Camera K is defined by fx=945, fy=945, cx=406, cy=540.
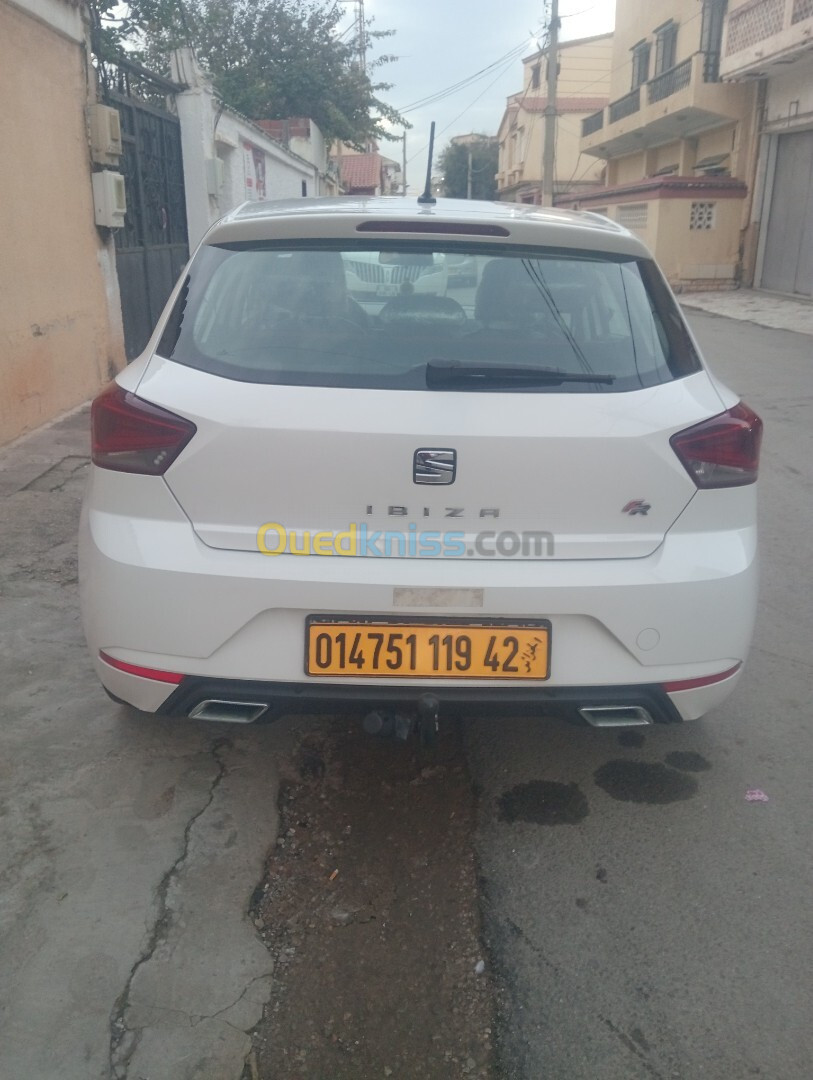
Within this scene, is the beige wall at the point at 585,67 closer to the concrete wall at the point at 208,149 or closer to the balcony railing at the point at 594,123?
the balcony railing at the point at 594,123

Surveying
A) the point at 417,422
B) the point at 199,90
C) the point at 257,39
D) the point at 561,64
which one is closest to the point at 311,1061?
the point at 417,422

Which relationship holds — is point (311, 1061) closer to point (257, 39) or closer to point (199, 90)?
point (199, 90)

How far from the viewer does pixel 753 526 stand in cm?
254

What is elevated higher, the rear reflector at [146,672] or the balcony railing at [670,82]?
the balcony railing at [670,82]

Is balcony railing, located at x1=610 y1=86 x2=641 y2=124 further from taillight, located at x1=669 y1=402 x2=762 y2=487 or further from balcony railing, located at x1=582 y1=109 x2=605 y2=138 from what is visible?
taillight, located at x1=669 y1=402 x2=762 y2=487

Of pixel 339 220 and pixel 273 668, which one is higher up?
pixel 339 220

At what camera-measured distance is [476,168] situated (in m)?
69.0

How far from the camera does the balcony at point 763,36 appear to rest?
1667 cm

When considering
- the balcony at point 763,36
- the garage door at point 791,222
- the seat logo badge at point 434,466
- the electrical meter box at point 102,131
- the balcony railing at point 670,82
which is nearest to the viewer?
the seat logo badge at point 434,466

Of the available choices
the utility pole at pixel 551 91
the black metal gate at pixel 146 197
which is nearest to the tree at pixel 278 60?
the utility pole at pixel 551 91

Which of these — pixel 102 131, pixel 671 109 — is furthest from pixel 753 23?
pixel 102 131

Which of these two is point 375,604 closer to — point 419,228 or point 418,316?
point 418,316

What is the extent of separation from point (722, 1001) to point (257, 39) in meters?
25.3

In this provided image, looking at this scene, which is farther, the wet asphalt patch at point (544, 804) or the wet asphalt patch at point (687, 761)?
the wet asphalt patch at point (687, 761)
